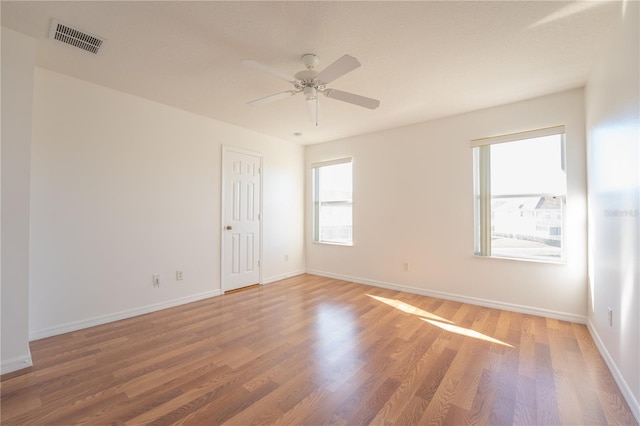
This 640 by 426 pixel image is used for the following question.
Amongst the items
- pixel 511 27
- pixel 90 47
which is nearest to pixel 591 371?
pixel 511 27

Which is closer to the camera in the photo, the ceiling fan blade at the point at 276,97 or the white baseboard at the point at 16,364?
the white baseboard at the point at 16,364

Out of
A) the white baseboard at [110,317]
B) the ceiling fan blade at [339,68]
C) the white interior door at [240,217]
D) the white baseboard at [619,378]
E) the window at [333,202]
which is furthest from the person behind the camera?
the window at [333,202]

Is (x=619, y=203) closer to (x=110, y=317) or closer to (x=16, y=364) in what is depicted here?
(x=16, y=364)

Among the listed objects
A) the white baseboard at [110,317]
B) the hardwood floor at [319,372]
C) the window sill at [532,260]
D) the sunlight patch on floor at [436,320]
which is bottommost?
the hardwood floor at [319,372]

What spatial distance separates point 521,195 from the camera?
11.1 ft

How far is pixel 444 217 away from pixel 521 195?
0.93 metres

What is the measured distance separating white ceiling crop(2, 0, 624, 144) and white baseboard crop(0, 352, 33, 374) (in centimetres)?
254

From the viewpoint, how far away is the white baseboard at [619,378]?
162 cm

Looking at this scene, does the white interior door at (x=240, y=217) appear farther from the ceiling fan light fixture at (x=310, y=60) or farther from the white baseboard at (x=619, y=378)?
the white baseboard at (x=619, y=378)

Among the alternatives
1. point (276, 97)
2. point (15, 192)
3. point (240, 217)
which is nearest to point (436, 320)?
point (276, 97)

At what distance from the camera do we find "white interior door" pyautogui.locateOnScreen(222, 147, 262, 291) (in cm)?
420

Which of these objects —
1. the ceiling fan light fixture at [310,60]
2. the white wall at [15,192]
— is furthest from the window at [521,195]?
the white wall at [15,192]

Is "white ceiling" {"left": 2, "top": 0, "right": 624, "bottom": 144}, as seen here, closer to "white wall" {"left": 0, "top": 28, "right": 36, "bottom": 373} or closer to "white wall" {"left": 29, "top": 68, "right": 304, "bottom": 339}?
"white wall" {"left": 0, "top": 28, "right": 36, "bottom": 373}

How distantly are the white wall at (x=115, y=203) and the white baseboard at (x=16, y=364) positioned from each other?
1.88 ft
